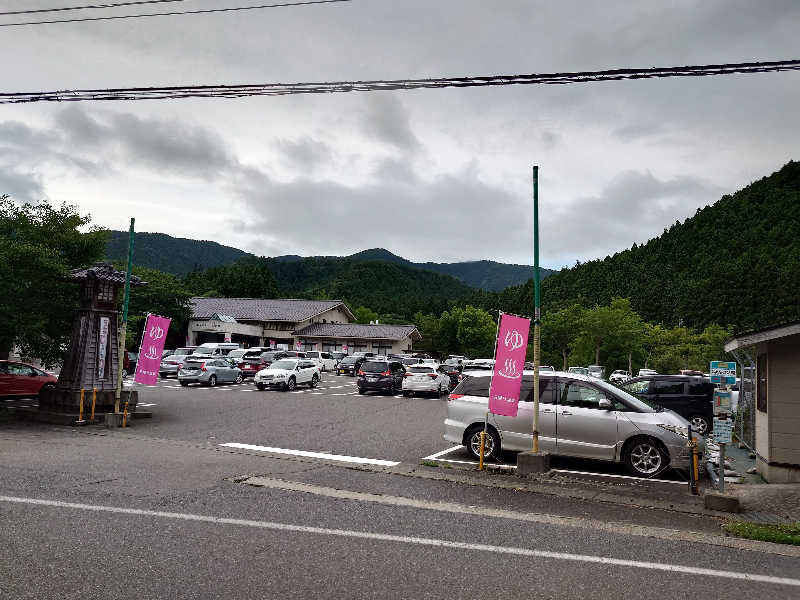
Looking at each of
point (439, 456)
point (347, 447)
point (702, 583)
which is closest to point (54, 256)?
point (347, 447)

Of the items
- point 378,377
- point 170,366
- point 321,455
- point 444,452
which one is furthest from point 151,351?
point 170,366

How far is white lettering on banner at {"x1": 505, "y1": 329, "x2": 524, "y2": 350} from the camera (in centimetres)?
1048

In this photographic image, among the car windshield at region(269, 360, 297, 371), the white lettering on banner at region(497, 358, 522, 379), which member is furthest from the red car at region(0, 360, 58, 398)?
the white lettering on banner at region(497, 358, 522, 379)

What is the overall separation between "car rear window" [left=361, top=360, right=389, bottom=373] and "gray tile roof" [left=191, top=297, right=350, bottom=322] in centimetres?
3674

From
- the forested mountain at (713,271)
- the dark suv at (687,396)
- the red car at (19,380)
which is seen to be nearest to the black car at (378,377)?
the red car at (19,380)

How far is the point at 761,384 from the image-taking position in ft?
37.6

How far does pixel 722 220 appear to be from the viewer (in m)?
97.3

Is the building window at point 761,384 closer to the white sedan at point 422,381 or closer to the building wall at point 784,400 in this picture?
the building wall at point 784,400

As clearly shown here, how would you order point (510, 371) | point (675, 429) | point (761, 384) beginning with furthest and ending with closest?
point (761, 384), point (510, 371), point (675, 429)

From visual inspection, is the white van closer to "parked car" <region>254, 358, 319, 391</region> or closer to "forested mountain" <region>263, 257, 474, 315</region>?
"parked car" <region>254, 358, 319, 391</region>

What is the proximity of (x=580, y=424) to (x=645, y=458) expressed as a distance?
1.18 meters

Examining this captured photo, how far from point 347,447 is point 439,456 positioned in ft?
7.05

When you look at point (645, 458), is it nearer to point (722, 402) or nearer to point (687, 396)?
point (722, 402)

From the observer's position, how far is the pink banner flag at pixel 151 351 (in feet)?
51.5
